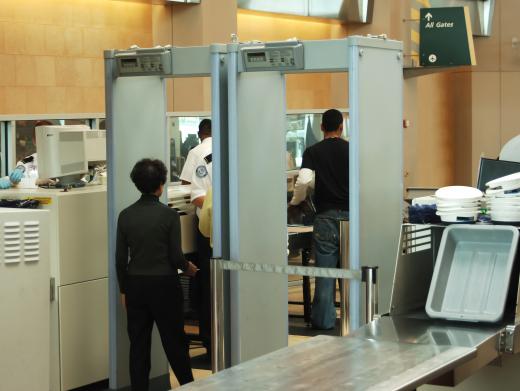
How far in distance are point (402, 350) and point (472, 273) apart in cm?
79

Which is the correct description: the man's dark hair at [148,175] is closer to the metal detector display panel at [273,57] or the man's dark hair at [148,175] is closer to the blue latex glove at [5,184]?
the metal detector display panel at [273,57]

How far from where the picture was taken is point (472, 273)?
163 inches

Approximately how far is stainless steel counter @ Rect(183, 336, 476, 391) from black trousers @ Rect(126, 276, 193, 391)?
1.96 meters

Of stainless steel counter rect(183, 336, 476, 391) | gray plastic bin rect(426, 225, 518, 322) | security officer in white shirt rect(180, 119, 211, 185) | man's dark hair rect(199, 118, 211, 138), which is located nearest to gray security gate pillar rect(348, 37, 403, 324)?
gray plastic bin rect(426, 225, 518, 322)

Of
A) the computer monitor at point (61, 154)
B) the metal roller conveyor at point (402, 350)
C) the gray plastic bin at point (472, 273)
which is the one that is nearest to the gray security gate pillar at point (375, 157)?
the metal roller conveyor at point (402, 350)

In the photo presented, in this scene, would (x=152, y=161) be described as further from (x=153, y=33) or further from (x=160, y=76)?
(x=153, y=33)

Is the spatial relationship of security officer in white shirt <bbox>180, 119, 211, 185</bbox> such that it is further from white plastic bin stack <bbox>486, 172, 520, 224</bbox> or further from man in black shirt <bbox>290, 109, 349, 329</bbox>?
white plastic bin stack <bbox>486, 172, 520, 224</bbox>

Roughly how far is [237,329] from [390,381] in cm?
233

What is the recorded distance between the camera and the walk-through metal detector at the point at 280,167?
15.6 ft

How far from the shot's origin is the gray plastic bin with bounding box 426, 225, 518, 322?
3.98m

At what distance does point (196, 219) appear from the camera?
6902mm

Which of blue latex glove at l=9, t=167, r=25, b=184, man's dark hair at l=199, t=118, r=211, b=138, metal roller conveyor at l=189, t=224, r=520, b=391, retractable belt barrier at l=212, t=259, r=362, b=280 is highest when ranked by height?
man's dark hair at l=199, t=118, r=211, b=138

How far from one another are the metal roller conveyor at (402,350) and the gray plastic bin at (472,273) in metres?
0.05

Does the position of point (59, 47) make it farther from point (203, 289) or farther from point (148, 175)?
point (148, 175)
